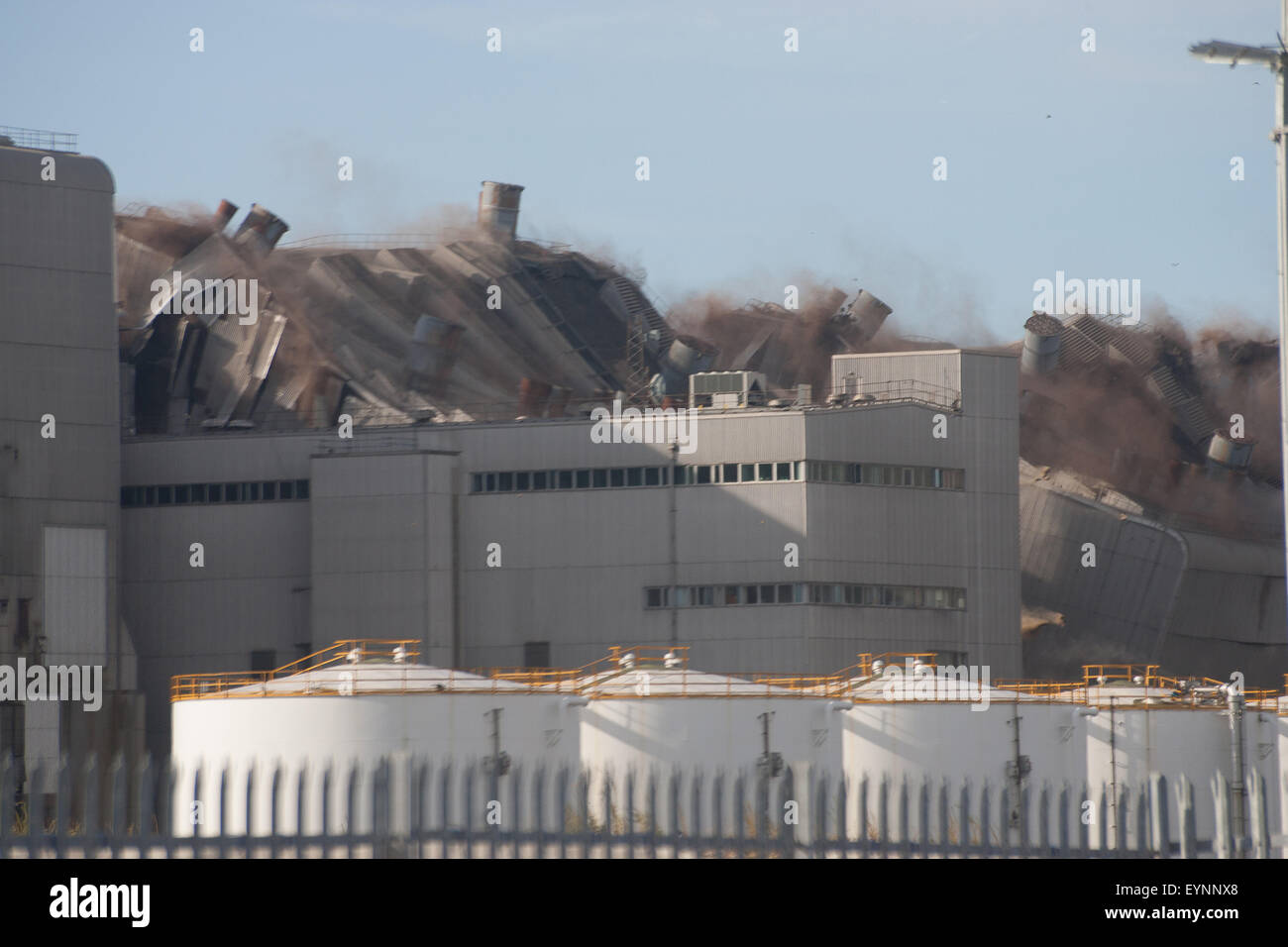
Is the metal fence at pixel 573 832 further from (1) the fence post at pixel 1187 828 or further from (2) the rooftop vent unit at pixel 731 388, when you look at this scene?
(2) the rooftop vent unit at pixel 731 388

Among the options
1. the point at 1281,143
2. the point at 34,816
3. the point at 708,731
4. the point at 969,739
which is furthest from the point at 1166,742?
the point at 34,816

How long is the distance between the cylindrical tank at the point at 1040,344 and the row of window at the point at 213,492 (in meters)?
39.4

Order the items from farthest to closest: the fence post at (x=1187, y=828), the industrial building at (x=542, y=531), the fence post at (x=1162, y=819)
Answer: the industrial building at (x=542, y=531) → the fence post at (x=1162, y=819) → the fence post at (x=1187, y=828)

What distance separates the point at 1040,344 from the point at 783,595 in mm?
34320

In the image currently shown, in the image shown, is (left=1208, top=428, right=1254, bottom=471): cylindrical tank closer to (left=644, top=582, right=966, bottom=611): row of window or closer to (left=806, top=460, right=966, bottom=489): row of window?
(left=806, top=460, right=966, bottom=489): row of window

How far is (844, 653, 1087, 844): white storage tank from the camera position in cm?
4556

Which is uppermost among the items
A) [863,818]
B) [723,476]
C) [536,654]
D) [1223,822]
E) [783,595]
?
[723,476]

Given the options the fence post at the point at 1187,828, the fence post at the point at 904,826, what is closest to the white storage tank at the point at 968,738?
the fence post at the point at 904,826

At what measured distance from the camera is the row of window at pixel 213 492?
223 feet

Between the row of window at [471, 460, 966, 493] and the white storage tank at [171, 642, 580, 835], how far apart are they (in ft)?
64.7

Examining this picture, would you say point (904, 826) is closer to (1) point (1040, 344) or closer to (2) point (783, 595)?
(2) point (783, 595)

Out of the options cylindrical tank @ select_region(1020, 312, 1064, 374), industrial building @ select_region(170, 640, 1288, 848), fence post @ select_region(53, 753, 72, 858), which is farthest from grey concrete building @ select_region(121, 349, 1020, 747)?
fence post @ select_region(53, 753, 72, 858)

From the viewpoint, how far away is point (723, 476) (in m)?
64.5

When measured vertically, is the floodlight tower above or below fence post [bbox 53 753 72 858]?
above
